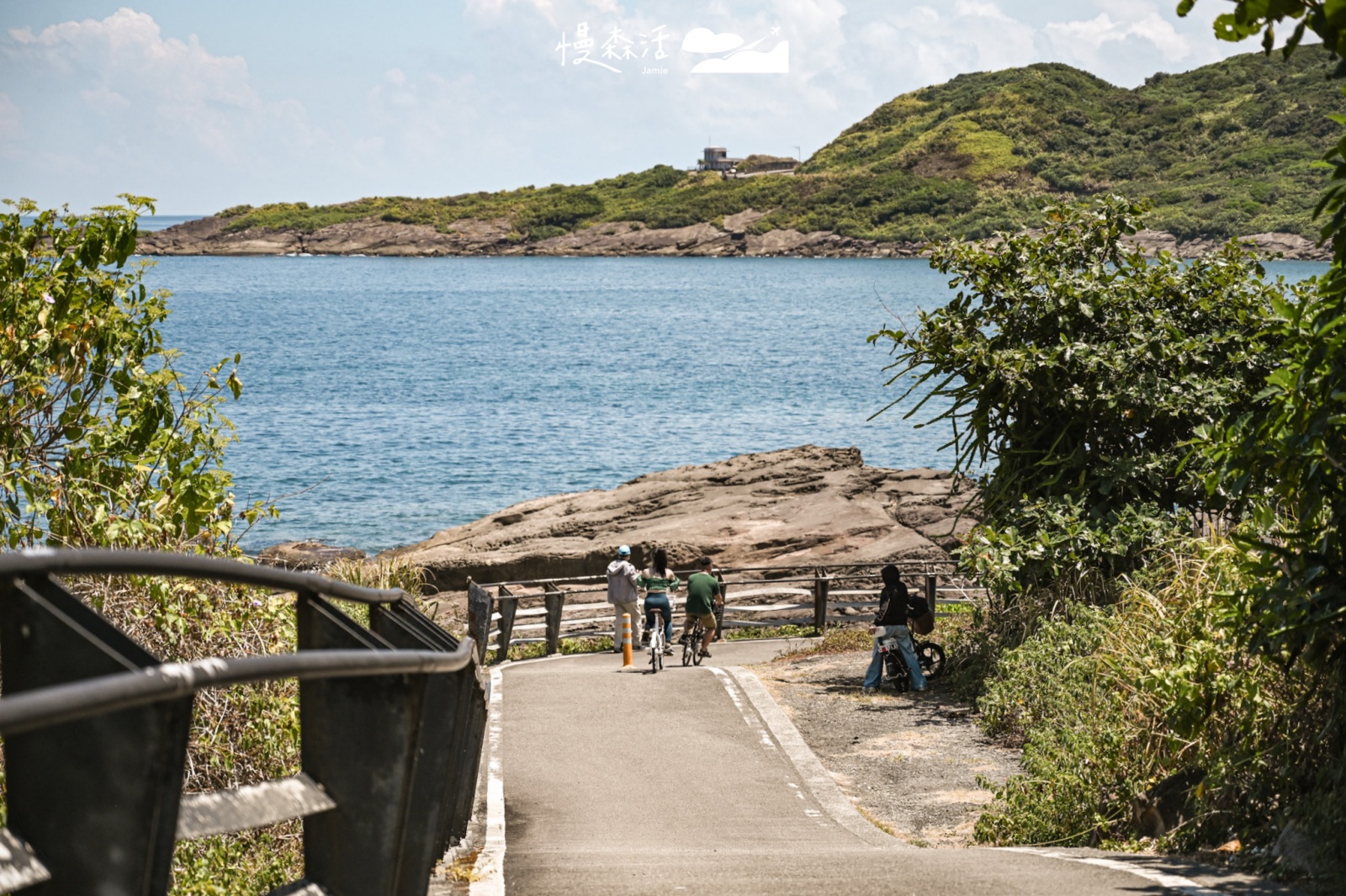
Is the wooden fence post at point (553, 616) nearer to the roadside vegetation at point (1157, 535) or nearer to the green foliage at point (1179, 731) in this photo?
the roadside vegetation at point (1157, 535)

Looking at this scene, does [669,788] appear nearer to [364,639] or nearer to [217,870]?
[217,870]

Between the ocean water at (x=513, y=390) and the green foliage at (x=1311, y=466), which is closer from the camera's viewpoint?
the green foliage at (x=1311, y=466)

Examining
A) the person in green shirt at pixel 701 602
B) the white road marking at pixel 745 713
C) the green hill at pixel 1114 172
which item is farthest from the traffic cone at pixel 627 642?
the green hill at pixel 1114 172

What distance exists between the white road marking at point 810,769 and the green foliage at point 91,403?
197 inches

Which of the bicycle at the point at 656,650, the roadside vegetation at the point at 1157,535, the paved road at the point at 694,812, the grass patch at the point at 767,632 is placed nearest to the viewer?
the paved road at the point at 694,812

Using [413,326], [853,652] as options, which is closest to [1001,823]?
[853,652]

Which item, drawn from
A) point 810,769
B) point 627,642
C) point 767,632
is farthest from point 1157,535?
point 767,632

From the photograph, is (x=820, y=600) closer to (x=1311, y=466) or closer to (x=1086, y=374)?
(x=1086, y=374)

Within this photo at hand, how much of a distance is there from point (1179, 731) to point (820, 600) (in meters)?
14.6

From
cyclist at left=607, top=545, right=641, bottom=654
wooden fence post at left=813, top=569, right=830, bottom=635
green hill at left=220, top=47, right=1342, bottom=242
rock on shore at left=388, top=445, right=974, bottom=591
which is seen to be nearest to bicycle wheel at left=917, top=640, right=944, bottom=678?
cyclist at left=607, top=545, right=641, bottom=654

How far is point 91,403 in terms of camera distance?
10000 millimetres

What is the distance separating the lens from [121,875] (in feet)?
7.38

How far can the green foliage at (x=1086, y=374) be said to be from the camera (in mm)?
13359

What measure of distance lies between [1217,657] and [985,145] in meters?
194
